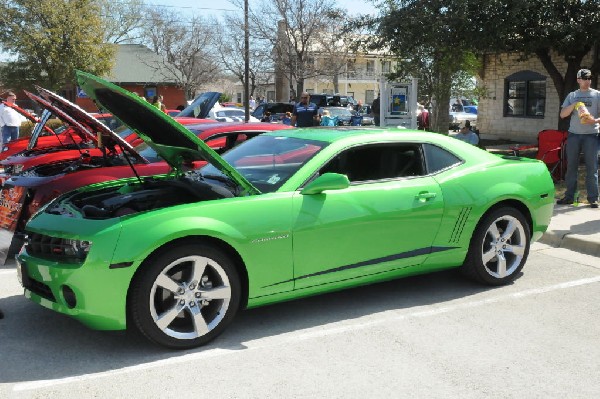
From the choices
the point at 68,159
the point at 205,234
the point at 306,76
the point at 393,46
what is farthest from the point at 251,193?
the point at 306,76

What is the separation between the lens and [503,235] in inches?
210

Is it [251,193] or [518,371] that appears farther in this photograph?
[251,193]

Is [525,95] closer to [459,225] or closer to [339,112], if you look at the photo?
[339,112]

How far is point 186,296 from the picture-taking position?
3.95m

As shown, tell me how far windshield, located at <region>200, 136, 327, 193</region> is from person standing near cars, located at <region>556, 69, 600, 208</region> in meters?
4.79

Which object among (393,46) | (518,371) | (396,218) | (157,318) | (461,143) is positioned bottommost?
(518,371)

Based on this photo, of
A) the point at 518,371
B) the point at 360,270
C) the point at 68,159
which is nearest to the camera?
the point at 518,371

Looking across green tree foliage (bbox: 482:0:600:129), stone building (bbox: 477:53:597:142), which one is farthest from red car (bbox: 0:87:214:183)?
stone building (bbox: 477:53:597:142)

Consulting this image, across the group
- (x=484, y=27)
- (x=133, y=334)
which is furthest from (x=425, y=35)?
(x=133, y=334)

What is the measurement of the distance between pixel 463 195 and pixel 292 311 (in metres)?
1.67

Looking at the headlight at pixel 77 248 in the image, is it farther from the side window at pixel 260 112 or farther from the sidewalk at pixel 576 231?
the side window at pixel 260 112

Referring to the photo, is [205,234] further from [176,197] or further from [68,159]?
[68,159]

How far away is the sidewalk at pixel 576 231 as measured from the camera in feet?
22.1

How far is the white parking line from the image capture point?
142 inches
